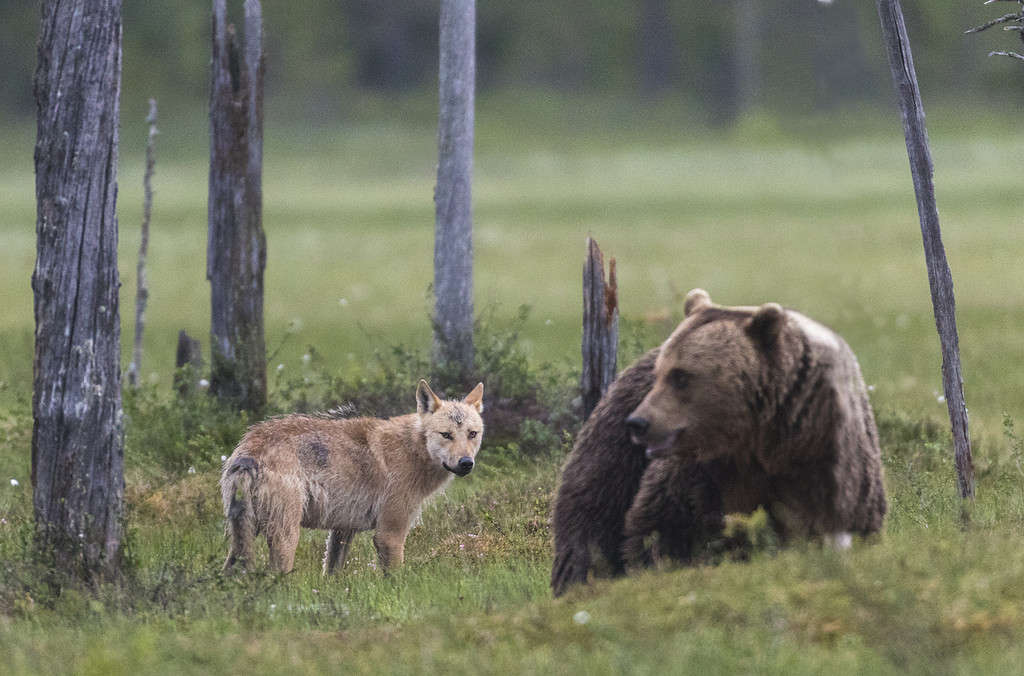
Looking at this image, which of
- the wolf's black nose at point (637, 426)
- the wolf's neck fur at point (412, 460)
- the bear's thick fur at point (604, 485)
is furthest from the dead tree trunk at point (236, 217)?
the wolf's black nose at point (637, 426)

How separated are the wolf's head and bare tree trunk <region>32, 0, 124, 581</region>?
2.30 metres

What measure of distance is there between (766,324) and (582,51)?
71.2 m

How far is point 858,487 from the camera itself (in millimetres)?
6391

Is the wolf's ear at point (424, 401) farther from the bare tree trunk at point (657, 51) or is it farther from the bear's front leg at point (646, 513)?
the bare tree trunk at point (657, 51)

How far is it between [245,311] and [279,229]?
86.7ft

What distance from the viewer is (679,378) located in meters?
6.25

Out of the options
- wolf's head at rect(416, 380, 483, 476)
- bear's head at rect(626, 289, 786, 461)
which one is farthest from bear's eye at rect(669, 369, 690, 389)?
wolf's head at rect(416, 380, 483, 476)

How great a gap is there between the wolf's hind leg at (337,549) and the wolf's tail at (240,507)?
93 cm

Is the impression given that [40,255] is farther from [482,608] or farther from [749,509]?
Result: [749,509]

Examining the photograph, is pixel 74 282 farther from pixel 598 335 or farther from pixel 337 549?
pixel 598 335

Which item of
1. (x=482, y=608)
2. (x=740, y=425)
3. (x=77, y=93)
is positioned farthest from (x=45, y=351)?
(x=740, y=425)

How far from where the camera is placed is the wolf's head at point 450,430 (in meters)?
9.16

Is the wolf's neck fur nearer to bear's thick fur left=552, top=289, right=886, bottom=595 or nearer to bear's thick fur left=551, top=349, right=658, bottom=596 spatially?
bear's thick fur left=551, top=349, right=658, bottom=596

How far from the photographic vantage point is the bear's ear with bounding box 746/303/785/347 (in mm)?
6066
